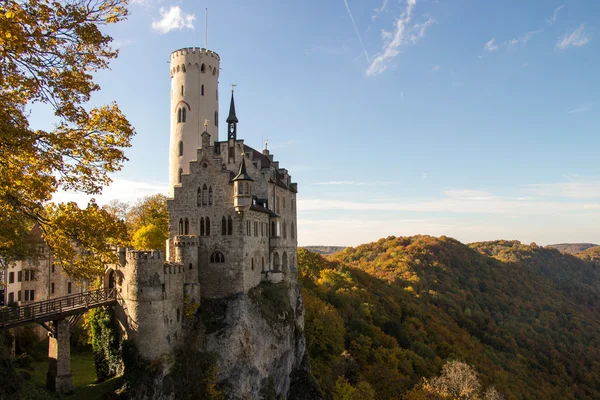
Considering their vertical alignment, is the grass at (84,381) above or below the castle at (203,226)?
below

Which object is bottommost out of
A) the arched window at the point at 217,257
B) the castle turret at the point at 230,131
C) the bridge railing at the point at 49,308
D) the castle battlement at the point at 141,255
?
the bridge railing at the point at 49,308

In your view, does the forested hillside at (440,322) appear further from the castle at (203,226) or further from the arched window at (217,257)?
the arched window at (217,257)

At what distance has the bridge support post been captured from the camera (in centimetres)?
2867

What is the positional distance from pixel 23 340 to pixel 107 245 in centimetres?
2453

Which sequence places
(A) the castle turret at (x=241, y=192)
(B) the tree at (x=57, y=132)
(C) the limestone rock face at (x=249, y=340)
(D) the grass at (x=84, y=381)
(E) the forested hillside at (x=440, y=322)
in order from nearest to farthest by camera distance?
(B) the tree at (x=57, y=132) → (D) the grass at (x=84, y=381) → (C) the limestone rock face at (x=249, y=340) → (A) the castle turret at (x=241, y=192) → (E) the forested hillside at (x=440, y=322)

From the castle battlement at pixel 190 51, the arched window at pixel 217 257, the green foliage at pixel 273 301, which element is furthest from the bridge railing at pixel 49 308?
the castle battlement at pixel 190 51

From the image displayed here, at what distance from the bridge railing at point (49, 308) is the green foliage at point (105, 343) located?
3.22 ft

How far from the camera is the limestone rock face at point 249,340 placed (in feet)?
109

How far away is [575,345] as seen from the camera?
106125 mm

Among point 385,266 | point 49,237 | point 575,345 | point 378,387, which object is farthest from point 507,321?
point 49,237

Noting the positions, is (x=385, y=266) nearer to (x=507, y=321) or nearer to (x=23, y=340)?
(x=507, y=321)

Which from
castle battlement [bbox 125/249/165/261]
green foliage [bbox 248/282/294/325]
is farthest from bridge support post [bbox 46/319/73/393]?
green foliage [bbox 248/282/294/325]

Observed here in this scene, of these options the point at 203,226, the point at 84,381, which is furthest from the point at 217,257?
the point at 84,381

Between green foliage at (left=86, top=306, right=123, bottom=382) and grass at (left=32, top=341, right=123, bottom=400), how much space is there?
0.89 metres
